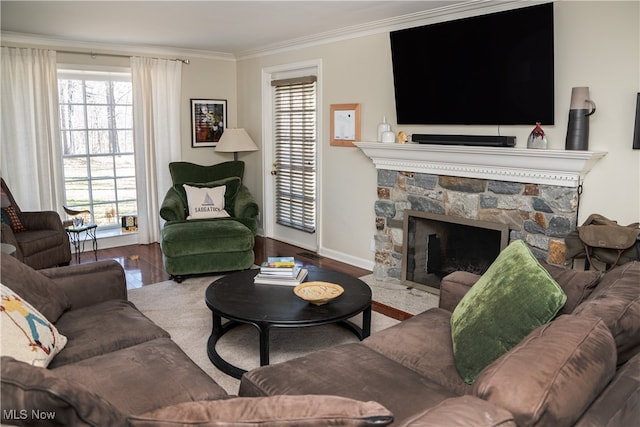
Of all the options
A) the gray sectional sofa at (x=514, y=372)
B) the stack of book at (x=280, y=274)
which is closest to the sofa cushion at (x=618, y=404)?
the gray sectional sofa at (x=514, y=372)

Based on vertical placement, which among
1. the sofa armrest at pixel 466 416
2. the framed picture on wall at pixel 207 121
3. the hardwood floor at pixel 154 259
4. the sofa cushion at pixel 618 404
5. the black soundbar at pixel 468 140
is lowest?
the hardwood floor at pixel 154 259

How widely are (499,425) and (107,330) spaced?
5.86 ft

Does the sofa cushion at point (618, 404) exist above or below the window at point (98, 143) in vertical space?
below

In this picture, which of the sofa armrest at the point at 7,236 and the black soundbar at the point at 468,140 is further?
the sofa armrest at the point at 7,236

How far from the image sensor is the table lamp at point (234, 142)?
590 cm

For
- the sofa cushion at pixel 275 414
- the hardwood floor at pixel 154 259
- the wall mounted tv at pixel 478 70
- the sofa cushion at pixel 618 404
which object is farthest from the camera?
the hardwood floor at pixel 154 259

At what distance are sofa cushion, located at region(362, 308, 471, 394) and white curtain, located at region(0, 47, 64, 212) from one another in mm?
4265

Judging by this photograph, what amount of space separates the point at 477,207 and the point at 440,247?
0.61 metres

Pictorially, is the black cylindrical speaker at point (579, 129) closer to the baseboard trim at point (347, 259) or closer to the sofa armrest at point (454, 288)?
the sofa armrest at point (454, 288)

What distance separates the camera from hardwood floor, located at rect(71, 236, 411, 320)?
4.68m

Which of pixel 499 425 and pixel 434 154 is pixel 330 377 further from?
pixel 434 154

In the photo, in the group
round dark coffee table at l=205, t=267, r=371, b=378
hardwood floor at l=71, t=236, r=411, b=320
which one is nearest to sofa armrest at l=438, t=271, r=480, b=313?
round dark coffee table at l=205, t=267, r=371, b=378

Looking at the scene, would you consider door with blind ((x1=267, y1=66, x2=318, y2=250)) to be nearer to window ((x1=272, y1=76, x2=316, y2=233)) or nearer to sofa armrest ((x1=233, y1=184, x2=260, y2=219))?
window ((x1=272, y1=76, x2=316, y2=233))

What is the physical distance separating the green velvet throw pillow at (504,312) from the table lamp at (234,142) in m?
4.21
